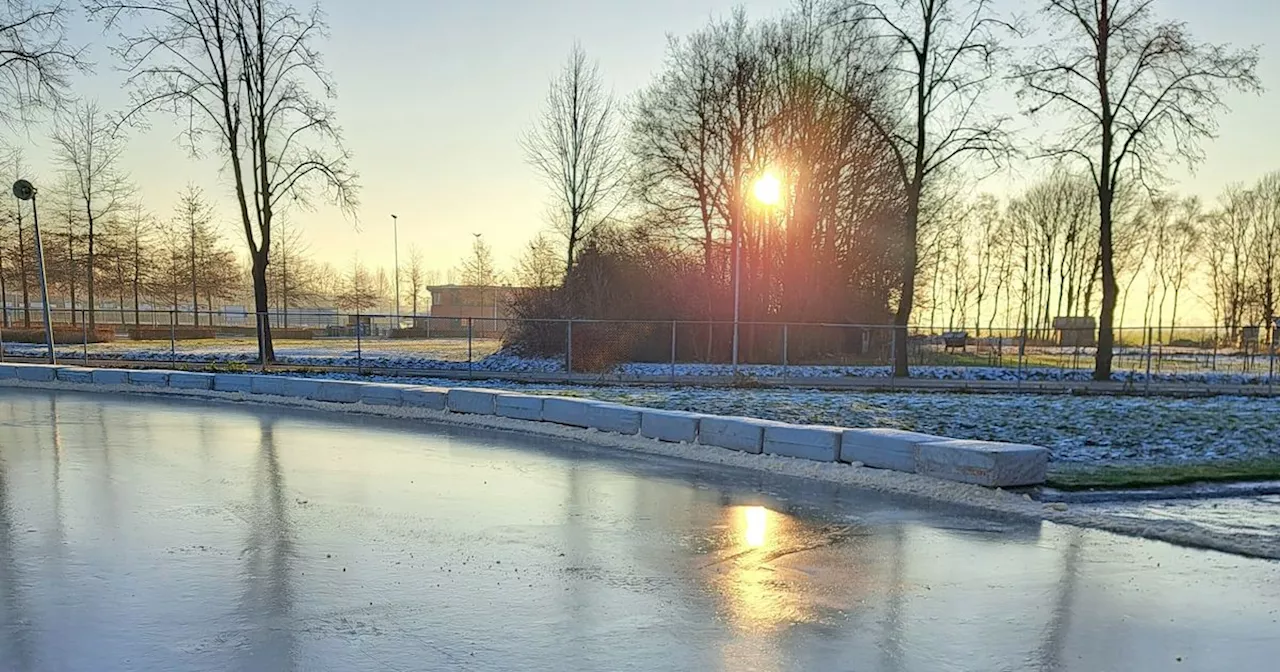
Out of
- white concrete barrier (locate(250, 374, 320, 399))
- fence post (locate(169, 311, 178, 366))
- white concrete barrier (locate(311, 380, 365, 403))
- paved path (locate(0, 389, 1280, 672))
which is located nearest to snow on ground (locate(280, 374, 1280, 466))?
white concrete barrier (locate(250, 374, 320, 399))

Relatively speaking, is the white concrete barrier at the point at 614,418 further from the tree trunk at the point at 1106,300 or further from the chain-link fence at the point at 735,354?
the tree trunk at the point at 1106,300

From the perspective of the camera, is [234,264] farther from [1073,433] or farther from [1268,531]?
[1268,531]

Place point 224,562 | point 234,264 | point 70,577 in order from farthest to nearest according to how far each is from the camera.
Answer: point 234,264
point 224,562
point 70,577

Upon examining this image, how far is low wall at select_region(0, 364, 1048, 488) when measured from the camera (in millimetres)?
8266

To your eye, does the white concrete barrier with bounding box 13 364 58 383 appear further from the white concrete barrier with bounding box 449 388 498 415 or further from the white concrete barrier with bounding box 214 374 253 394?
the white concrete barrier with bounding box 449 388 498 415

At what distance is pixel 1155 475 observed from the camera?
8.72m

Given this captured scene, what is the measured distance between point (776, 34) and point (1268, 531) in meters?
27.6

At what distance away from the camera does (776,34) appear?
30.7m

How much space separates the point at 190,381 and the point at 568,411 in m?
10.4

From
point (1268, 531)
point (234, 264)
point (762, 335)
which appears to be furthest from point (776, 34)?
point (234, 264)

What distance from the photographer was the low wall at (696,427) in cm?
827

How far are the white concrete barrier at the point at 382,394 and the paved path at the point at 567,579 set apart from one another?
567 cm

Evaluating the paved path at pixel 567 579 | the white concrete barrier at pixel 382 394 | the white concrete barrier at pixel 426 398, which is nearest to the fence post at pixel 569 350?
the white concrete barrier at pixel 382 394

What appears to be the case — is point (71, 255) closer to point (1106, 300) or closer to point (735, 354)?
point (735, 354)
